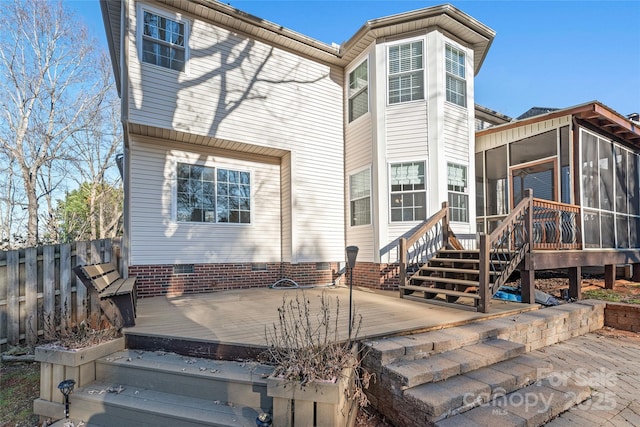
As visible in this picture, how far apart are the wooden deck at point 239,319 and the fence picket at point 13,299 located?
1.51 m

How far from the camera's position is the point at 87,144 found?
17828 millimetres

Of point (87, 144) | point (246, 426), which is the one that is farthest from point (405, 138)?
point (87, 144)

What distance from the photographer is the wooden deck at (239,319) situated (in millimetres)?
3324

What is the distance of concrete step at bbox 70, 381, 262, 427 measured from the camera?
2605mm

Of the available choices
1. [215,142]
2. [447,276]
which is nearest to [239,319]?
[447,276]

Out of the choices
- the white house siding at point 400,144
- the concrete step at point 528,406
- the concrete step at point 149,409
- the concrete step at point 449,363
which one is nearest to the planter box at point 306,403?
the concrete step at point 149,409

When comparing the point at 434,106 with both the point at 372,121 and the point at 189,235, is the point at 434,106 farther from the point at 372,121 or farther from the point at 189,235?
the point at 189,235

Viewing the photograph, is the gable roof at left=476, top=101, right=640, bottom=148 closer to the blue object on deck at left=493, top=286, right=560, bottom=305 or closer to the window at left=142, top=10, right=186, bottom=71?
the blue object on deck at left=493, top=286, right=560, bottom=305

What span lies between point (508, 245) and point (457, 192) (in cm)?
231

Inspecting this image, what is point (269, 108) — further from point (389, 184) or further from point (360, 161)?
point (389, 184)

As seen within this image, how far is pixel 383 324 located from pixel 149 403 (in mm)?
2557

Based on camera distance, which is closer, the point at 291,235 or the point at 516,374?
the point at 516,374

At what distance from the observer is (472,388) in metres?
2.74

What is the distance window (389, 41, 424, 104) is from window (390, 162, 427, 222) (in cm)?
165
